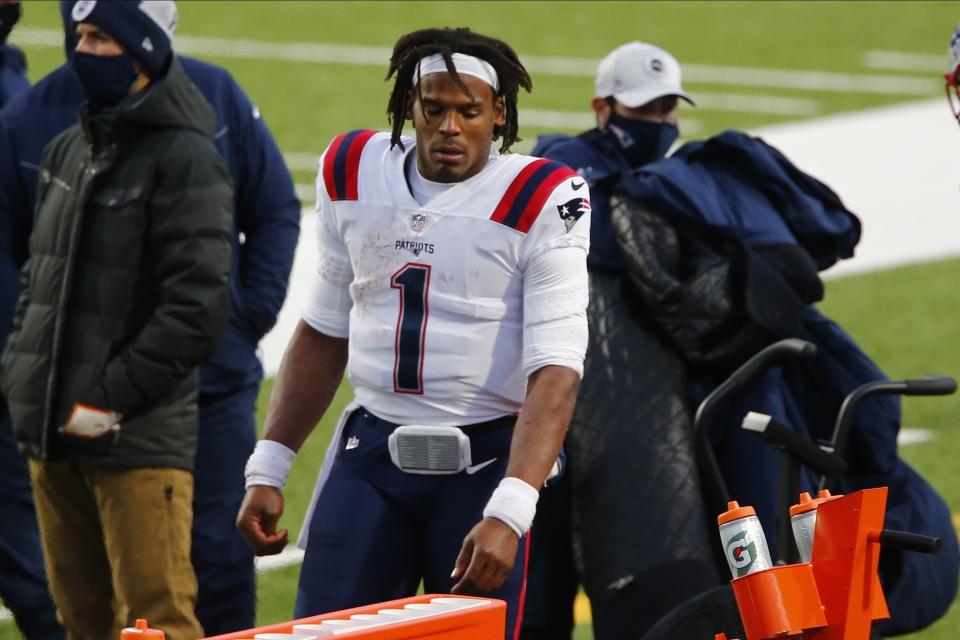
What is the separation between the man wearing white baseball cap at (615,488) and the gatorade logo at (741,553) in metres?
1.49

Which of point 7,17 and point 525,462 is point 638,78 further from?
point 525,462

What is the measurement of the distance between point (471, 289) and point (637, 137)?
1.95 meters

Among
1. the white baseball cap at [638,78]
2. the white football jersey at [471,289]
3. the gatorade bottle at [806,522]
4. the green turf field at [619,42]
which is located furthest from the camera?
the green turf field at [619,42]

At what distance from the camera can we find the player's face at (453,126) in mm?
4004

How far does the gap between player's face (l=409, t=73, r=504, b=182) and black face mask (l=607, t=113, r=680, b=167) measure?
1.78 metres

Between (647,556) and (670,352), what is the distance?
0.54 meters

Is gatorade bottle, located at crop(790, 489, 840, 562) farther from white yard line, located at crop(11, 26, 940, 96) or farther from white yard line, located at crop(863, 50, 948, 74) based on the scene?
Answer: white yard line, located at crop(863, 50, 948, 74)

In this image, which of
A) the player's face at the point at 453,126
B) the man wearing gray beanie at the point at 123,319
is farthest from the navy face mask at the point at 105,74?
the player's face at the point at 453,126

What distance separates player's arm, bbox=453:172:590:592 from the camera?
374 centimetres

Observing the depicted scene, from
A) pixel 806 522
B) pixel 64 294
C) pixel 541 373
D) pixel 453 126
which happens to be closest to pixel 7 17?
pixel 64 294

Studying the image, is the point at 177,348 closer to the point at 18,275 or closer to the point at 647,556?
the point at 18,275

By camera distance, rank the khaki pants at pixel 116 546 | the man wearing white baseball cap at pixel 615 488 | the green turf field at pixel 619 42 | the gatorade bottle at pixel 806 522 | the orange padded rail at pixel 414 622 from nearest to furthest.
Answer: the orange padded rail at pixel 414 622 < the gatorade bottle at pixel 806 522 < the khaki pants at pixel 116 546 < the man wearing white baseball cap at pixel 615 488 < the green turf field at pixel 619 42

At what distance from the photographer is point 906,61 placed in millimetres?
17578

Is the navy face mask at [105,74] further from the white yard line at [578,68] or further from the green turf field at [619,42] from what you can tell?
the white yard line at [578,68]
